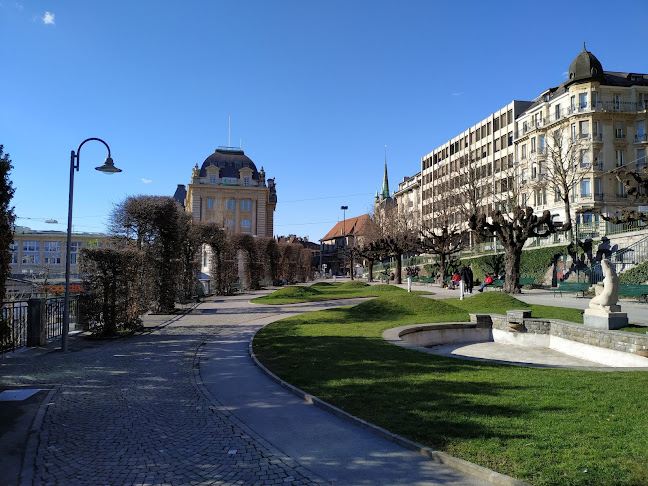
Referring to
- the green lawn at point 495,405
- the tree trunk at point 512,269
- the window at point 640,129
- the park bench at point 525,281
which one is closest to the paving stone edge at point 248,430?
the green lawn at point 495,405

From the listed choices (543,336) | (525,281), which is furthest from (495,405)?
(525,281)

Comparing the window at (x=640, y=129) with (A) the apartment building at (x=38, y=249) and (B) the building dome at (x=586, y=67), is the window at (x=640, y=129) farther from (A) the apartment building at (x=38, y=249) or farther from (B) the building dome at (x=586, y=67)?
(A) the apartment building at (x=38, y=249)

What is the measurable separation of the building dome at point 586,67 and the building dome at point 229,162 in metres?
58.1

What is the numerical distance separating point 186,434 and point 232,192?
275 feet

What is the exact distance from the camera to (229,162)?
9050 centimetres

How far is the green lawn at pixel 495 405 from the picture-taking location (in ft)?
13.8

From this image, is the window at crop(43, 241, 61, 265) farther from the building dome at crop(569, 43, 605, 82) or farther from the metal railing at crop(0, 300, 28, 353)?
the building dome at crop(569, 43, 605, 82)

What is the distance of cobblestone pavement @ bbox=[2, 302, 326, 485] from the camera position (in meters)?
4.46

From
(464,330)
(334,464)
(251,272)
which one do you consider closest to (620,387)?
(334,464)

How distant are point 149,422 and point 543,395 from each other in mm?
5477

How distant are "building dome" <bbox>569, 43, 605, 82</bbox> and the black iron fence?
54116mm

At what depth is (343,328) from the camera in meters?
14.6

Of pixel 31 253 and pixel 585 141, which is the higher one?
pixel 585 141

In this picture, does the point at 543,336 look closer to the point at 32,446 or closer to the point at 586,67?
the point at 32,446
